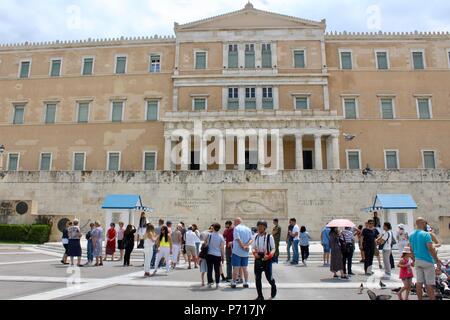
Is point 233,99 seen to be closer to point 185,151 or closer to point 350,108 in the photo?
point 185,151

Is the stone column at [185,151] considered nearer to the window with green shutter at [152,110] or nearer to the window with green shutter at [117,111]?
the window with green shutter at [152,110]

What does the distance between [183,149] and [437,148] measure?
906 inches

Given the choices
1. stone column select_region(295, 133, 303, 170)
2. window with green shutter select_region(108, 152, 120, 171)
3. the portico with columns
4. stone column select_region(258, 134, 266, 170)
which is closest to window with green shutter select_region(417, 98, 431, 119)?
the portico with columns

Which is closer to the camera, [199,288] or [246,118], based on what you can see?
[199,288]

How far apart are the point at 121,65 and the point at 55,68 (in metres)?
7.07

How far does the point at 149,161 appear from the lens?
35562mm

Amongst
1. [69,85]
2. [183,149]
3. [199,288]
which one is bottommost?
[199,288]

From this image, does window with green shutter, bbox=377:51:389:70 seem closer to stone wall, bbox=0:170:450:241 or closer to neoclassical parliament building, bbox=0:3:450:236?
neoclassical parliament building, bbox=0:3:450:236

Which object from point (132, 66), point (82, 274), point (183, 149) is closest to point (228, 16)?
point (132, 66)

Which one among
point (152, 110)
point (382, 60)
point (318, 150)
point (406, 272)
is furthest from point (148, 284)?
→ point (382, 60)

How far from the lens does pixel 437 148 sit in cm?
3447

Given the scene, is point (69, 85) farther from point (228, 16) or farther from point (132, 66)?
point (228, 16)

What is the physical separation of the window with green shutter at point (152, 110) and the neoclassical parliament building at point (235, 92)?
0.12 metres

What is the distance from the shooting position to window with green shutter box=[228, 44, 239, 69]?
36.7 metres
